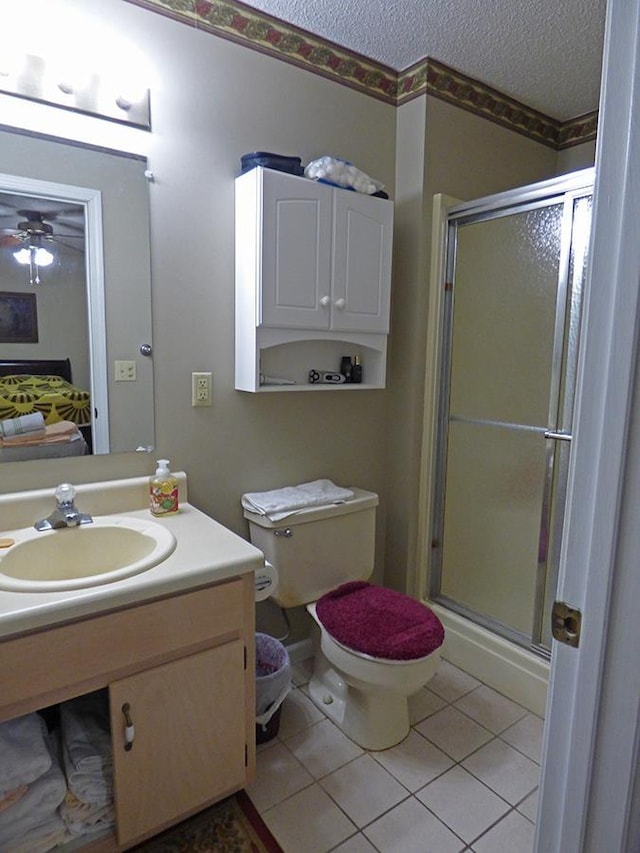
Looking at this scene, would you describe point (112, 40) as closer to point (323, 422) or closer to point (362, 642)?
point (323, 422)

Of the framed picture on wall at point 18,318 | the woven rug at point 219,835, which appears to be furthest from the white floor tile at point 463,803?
the framed picture on wall at point 18,318

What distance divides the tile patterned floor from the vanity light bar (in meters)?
2.01

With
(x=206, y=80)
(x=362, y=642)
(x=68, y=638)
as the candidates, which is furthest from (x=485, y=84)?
(x=68, y=638)

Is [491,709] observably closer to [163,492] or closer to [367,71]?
[163,492]

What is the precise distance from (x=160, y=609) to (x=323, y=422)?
1075 mm

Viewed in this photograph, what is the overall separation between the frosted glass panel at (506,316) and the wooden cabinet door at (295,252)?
0.66m

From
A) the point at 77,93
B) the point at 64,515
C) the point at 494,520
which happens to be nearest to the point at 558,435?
the point at 494,520

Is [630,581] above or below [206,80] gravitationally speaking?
below

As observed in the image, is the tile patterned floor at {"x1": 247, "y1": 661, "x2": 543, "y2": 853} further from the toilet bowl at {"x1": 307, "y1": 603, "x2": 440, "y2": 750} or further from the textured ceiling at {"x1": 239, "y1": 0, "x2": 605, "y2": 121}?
the textured ceiling at {"x1": 239, "y1": 0, "x2": 605, "y2": 121}

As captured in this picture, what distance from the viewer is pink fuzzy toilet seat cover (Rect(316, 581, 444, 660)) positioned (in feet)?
5.14

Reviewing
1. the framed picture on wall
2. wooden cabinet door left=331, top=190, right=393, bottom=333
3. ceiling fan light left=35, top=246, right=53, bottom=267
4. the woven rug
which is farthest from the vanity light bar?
the woven rug

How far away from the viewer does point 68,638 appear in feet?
3.59

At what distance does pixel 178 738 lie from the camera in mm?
1278

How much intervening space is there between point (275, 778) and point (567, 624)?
1.28m
